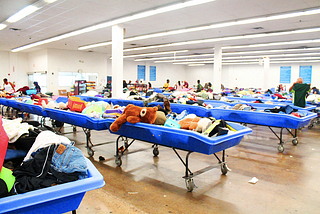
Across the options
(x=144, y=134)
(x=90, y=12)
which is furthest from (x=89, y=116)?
(x=90, y=12)

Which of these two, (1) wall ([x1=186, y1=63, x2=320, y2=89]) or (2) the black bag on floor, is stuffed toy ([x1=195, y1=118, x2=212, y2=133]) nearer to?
(2) the black bag on floor

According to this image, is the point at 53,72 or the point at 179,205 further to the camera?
the point at 53,72

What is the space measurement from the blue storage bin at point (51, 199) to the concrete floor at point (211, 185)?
1187 mm

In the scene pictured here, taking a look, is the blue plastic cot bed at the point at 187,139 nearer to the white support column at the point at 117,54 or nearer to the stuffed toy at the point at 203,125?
the stuffed toy at the point at 203,125

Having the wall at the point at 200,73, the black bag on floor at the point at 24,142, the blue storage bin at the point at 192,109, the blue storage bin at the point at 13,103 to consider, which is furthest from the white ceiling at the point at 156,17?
the wall at the point at 200,73

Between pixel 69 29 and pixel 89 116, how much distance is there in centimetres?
912

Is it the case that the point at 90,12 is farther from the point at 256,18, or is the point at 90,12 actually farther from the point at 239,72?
the point at 239,72

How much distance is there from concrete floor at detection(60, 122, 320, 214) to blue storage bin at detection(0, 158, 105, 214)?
3.89 feet

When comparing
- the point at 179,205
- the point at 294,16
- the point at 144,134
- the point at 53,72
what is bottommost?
the point at 179,205

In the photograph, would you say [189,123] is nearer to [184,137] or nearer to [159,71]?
[184,137]

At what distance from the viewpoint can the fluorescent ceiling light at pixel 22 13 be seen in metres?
8.46

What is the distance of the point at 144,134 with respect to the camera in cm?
Answer: 360

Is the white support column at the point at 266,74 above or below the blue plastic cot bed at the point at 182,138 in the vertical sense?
above

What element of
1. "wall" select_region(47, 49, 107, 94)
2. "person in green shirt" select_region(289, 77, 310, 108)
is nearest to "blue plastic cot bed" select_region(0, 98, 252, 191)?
"person in green shirt" select_region(289, 77, 310, 108)
